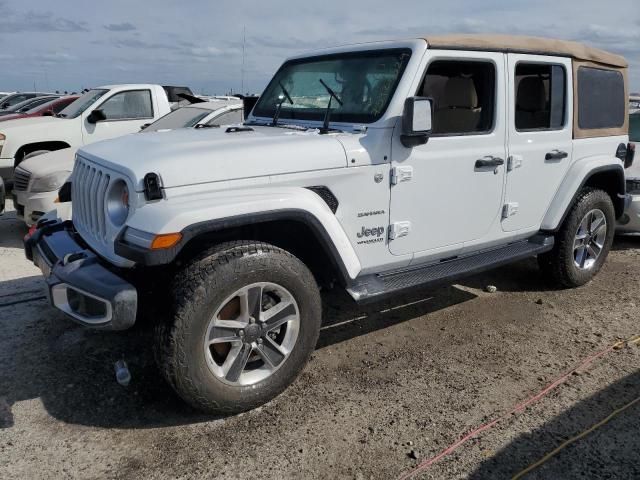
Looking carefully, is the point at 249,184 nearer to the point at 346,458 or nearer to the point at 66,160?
the point at 346,458

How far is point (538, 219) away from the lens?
176 inches

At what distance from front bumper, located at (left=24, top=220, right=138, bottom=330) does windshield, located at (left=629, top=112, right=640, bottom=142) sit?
22.5 feet

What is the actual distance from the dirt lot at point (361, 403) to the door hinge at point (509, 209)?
83 cm

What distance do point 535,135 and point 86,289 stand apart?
324cm

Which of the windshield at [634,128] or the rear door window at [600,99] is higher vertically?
the rear door window at [600,99]

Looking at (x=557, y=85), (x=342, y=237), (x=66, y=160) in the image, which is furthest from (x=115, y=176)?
(x=66, y=160)

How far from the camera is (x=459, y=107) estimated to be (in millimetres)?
4031

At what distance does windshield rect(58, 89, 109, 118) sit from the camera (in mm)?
8273

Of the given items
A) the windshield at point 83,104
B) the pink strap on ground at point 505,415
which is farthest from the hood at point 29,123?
the pink strap on ground at point 505,415

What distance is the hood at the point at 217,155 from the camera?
2.78m

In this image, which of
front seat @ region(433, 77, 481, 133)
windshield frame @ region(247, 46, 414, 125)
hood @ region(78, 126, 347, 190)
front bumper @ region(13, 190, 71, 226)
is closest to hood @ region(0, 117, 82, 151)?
front bumper @ region(13, 190, 71, 226)

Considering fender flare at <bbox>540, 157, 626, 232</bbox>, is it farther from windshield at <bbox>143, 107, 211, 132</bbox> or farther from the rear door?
windshield at <bbox>143, 107, 211, 132</bbox>

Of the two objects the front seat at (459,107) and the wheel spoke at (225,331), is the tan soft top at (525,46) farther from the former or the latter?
the wheel spoke at (225,331)

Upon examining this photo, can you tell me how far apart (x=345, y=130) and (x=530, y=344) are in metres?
1.98
